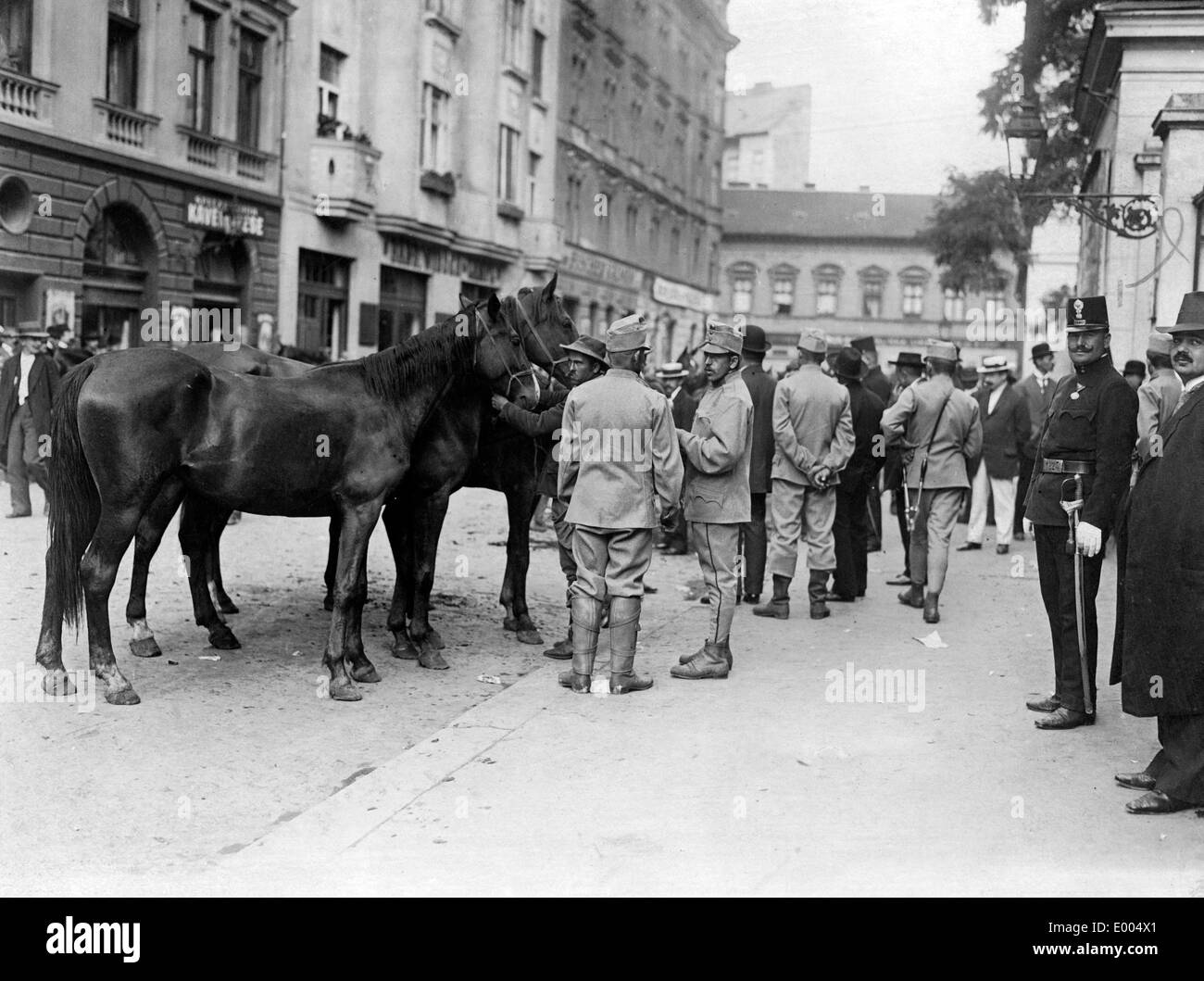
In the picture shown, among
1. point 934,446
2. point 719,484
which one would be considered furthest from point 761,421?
point 719,484

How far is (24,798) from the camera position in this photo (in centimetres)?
504

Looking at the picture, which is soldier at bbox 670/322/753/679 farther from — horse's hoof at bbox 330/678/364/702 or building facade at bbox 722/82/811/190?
building facade at bbox 722/82/811/190

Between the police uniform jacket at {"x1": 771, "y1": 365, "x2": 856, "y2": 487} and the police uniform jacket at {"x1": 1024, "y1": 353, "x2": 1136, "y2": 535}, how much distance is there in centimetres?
305

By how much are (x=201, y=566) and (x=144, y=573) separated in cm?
42

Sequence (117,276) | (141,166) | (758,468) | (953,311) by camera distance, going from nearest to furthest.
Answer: (758,468), (141,166), (117,276), (953,311)

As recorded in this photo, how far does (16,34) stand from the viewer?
53.6 ft

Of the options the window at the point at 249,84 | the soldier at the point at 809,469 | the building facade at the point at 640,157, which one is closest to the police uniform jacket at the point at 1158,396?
the soldier at the point at 809,469

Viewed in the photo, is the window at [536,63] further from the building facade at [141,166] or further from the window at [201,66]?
the window at [201,66]

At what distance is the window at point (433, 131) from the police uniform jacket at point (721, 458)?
2221 centimetres

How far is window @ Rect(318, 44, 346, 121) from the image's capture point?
2544cm

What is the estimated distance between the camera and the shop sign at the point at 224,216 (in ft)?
68.1

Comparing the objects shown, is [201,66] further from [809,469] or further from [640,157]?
[640,157]

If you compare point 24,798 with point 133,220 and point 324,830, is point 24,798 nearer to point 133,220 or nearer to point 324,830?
point 324,830

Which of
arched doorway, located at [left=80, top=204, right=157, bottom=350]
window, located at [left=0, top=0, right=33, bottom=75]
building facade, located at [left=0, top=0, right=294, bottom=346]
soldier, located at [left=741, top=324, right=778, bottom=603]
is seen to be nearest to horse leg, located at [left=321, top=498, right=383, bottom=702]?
soldier, located at [left=741, top=324, right=778, bottom=603]
